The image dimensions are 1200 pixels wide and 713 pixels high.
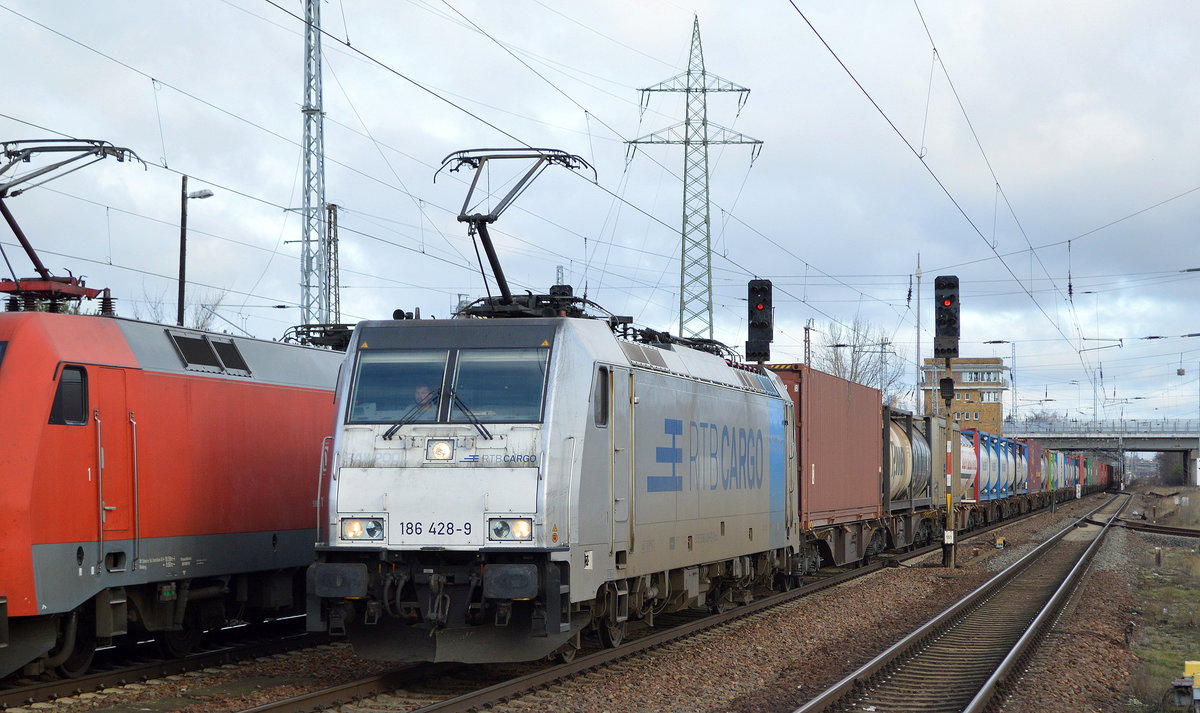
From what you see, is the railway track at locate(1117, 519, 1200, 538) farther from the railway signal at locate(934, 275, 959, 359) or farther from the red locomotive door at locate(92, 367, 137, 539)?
the red locomotive door at locate(92, 367, 137, 539)

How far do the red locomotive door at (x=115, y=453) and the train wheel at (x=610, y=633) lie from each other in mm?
4815

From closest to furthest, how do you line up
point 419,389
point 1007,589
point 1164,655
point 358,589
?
point 358,589
point 419,389
point 1164,655
point 1007,589

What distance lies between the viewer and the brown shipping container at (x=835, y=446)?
20266 millimetres

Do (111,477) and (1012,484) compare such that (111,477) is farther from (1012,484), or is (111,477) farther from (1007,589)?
(1012,484)

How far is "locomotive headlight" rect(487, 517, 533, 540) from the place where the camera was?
10.3 metres

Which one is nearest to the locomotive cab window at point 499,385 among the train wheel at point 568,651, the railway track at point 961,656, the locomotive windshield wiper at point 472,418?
the locomotive windshield wiper at point 472,418

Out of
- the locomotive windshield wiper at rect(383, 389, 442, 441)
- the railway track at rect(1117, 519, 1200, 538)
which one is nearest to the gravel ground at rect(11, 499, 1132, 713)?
the locomotive windshield wiper at rect(383, 389, 442, 441)

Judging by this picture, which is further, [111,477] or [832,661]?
[832,661]

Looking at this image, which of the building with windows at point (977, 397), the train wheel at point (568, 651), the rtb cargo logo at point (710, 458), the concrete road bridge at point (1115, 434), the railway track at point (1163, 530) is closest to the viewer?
the train wheel at point (568, 651)

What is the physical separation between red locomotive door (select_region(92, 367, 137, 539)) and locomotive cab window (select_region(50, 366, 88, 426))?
141mm

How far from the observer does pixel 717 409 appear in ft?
49.5

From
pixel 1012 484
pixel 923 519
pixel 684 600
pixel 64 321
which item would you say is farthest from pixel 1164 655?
pixel 1012 484

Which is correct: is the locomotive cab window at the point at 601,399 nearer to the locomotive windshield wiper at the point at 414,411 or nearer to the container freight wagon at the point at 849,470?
the locomotive windshield wiper at the point at 414,411

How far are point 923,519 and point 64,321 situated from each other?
26198 millimetres
